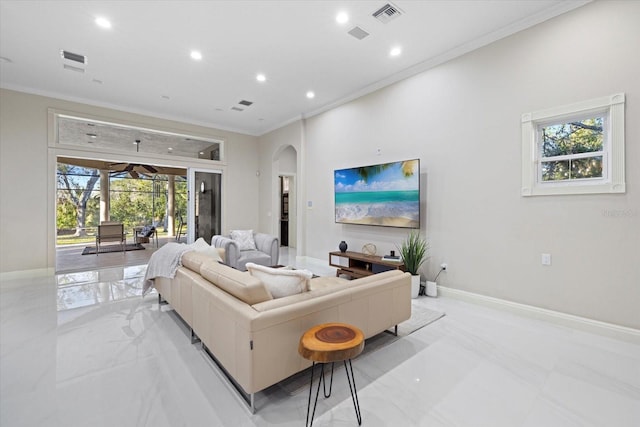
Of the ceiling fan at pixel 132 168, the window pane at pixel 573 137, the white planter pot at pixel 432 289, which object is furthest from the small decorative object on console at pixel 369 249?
the ceiling fan at pixel 132 168

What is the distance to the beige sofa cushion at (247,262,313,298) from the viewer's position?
209cm

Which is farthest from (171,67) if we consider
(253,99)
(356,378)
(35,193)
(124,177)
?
(124,177)

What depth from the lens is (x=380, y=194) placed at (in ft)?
15.1

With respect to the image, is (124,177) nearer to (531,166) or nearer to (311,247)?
(311,247)

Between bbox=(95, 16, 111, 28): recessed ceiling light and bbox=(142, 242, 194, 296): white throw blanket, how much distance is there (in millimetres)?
2704

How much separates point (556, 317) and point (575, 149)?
184 cm

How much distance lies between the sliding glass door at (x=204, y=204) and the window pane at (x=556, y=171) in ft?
22.1

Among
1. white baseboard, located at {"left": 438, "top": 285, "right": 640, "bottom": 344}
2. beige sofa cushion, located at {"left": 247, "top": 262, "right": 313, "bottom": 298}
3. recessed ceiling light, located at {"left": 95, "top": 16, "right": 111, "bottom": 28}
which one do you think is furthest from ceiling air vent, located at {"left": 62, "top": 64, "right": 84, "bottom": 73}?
white baseboard, located at {"left": 438, "top": 285, "right": 640, "bottom": 344}

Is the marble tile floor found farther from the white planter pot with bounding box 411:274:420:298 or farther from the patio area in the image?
the patio area

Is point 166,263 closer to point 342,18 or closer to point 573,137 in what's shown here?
point 342,18

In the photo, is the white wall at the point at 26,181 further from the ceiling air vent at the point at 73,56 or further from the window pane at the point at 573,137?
the window pane at the point at 573,137

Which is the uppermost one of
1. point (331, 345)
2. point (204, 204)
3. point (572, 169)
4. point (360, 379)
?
point (572, 169)

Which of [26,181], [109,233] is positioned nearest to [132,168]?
[109,233]

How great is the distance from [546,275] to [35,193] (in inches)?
316
